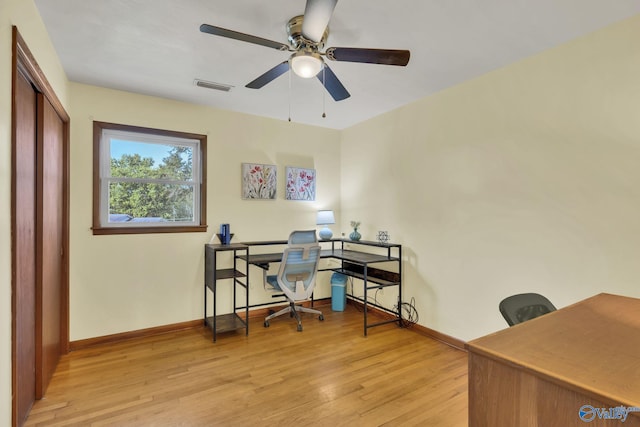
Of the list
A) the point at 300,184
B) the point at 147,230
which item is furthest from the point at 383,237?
the point at 147,230

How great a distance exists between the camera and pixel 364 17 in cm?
199

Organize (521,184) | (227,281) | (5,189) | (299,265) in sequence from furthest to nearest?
1. (227,281)
2. (299,265)
3. (521,184)
4. (5,189)

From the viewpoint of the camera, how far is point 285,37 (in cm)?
223

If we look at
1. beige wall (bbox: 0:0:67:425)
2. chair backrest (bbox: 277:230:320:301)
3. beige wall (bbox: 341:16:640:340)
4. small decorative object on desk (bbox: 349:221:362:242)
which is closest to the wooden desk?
beige wall (bbox: 341:16:640:340)

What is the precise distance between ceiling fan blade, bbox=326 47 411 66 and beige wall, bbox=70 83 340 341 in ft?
7.33

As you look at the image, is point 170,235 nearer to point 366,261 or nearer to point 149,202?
point 149,202

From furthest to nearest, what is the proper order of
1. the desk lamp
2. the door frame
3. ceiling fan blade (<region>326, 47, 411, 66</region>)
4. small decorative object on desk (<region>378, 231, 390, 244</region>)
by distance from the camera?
the desk lamp → small decorative object on desk (<region>378, 231, 390, 244</region>) → ceiling fan blade (<region>326, 47, 411, 66</region>) → the door frame

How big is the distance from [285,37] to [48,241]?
2307 millimetres

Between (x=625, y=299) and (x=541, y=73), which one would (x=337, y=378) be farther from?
(x=541, y=73)

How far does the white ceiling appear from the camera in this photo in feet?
6.22

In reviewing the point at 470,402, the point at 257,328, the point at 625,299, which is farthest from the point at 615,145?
the point at 257,328

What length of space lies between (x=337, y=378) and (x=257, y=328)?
138cm

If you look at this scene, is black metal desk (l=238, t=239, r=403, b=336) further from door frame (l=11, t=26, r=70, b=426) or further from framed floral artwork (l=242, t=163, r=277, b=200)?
door frame (l=11, t=26, r=70, b=426)

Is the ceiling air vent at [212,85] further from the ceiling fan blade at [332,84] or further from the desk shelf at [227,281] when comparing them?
the desk shelf at [227,281]
